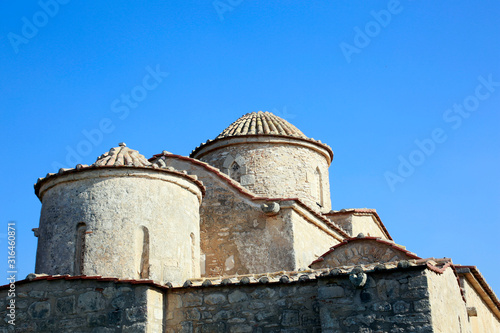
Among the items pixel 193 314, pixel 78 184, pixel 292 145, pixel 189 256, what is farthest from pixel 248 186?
pixel 193 314

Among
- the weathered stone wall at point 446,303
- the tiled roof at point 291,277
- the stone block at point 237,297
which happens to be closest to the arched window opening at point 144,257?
the tiled roof at point 291,277

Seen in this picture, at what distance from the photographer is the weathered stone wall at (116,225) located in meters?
11.2

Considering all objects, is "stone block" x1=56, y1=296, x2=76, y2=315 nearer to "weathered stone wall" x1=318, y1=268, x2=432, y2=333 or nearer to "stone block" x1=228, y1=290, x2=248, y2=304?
"stone block" x1=228, y1=290, x2=248, y2=304

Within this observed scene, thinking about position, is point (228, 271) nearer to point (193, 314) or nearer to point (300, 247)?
point (300, 247)

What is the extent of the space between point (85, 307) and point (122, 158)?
3470mm

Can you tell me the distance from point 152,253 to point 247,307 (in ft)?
8.92

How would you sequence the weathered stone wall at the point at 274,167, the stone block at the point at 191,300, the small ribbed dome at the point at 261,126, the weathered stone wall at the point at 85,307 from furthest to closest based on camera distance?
the small ribbed dome at the point at 261,126
the weathered stone wall at the point at 274,167
the stone block at the point at 191,300
the weathered stone wall at the point at 85,307

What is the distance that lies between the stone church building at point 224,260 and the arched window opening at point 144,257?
35 millimetres

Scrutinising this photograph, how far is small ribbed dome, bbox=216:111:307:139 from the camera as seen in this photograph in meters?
17.3

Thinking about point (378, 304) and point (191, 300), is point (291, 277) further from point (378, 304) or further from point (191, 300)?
point (191, 300)

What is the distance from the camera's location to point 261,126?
1770 cm

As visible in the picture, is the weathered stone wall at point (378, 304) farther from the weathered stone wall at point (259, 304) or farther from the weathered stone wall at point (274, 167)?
the weathered stone wall at point (274, 167)

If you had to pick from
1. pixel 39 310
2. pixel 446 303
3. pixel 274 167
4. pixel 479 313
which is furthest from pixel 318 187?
pixel 39 310

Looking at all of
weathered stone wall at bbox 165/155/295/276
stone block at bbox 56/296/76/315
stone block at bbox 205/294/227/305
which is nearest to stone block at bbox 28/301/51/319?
stone block at bbox 56/296/76/315
